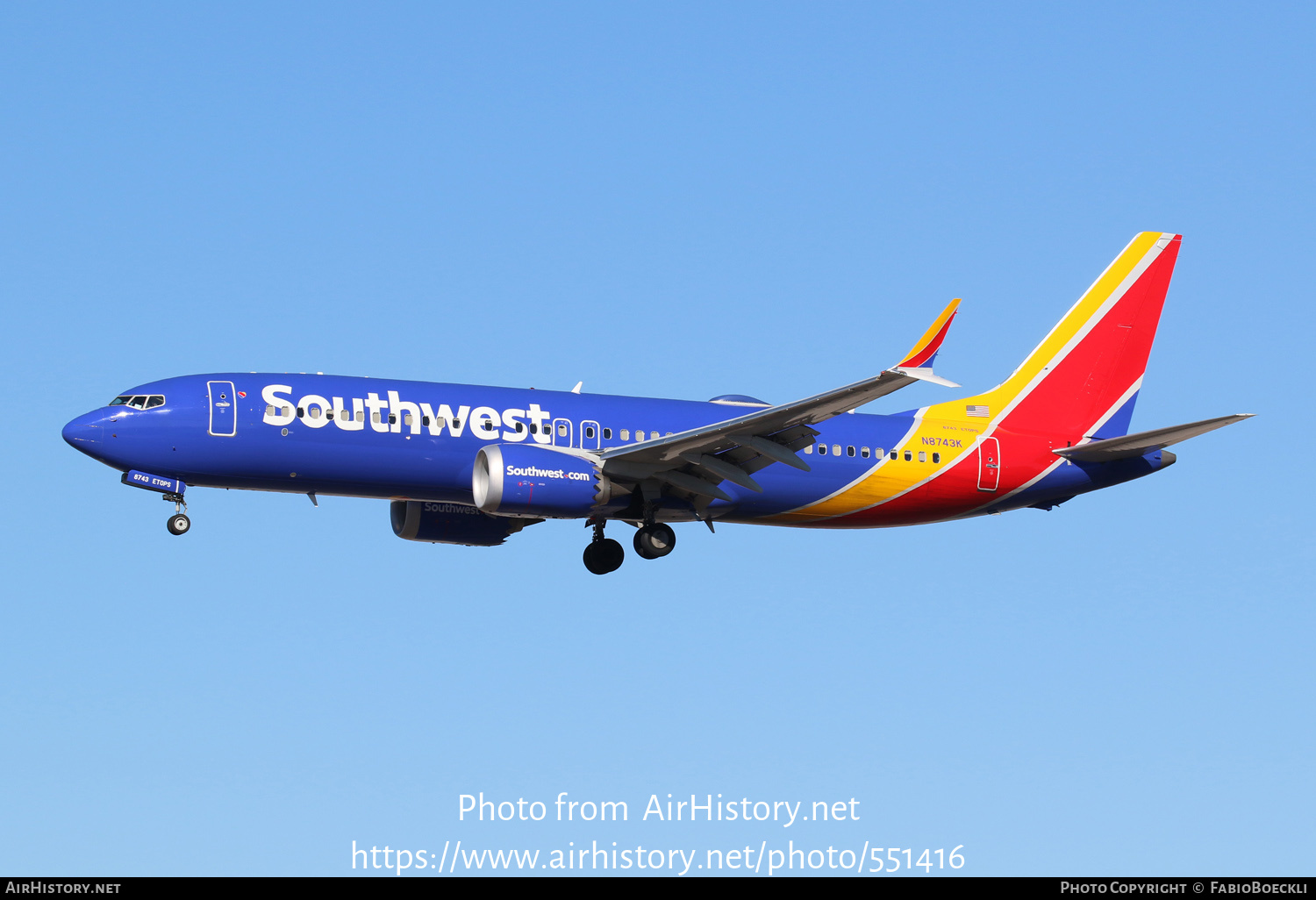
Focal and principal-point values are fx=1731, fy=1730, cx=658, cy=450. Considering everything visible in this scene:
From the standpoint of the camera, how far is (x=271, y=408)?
40.6 metres

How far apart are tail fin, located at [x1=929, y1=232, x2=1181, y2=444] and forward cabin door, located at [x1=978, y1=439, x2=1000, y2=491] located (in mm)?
1131

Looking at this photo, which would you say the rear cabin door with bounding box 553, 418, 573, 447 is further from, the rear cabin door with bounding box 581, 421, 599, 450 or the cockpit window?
the cockpit window

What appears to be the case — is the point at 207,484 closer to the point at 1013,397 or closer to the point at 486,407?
the point at 486,407

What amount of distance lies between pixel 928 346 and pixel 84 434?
63.6ft

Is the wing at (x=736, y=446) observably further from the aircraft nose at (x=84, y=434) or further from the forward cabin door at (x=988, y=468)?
the aircraft nose at (x=84, y=434)

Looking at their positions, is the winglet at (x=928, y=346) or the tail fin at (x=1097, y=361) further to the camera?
the tail fin at (x=1097, y=361)

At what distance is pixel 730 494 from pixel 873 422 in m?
4.98

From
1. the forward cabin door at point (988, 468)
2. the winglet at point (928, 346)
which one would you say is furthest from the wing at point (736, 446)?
the forward cabin door at point (988, 468)

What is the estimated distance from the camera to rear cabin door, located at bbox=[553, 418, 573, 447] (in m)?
42.6

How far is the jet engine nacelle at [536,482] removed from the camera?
4019cm

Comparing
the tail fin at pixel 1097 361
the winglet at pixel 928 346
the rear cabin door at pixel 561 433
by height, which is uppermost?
the tail fin at pixel 1097 361

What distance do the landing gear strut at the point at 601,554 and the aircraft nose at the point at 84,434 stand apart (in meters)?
12.6

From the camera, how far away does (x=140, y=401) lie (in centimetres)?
4062
